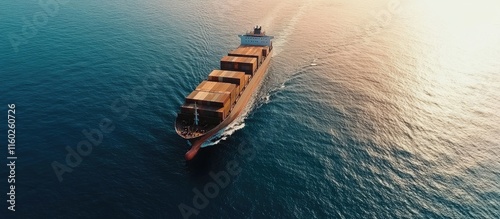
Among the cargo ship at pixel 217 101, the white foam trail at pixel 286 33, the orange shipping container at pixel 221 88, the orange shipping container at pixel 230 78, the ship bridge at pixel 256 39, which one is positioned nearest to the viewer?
the cargo ship at pixel 217 101

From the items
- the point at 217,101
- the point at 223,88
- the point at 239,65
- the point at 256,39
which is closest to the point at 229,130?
the point at 217,101

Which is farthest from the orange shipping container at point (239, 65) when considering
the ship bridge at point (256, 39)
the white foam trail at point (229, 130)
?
the ship bridge at point (256, 39)

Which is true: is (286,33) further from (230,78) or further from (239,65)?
(230,78)

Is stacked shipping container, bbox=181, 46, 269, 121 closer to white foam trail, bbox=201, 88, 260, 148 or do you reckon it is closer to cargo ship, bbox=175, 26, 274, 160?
cargo ship, bbox=175, 26, 274, 160

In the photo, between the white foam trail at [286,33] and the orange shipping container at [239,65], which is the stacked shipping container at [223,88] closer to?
the orange shipping container at [239,65]

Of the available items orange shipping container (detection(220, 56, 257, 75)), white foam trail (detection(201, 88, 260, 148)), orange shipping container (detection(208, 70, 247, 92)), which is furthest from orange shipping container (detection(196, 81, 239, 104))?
orange shipping container (detection(220, 56, 257, 75))

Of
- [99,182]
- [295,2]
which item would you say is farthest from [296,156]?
[295,2]
